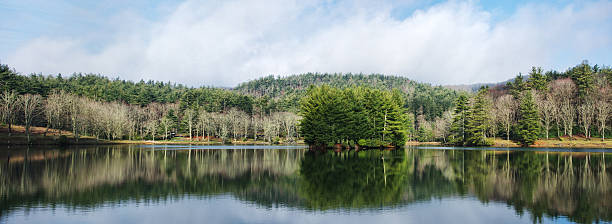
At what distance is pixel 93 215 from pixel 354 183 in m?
14.1

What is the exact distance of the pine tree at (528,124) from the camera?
263 ft

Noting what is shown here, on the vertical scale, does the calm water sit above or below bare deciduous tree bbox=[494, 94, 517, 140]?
below

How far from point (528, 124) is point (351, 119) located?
39.2 metres

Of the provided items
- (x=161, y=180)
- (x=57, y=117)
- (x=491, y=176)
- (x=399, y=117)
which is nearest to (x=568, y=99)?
(x=399, y=117)

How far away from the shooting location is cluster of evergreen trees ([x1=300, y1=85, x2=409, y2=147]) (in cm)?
6831

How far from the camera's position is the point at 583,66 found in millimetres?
101500

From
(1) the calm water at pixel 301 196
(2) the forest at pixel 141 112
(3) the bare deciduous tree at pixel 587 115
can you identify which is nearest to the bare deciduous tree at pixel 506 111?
(3) the bare deciduous tree at pixel 587 115

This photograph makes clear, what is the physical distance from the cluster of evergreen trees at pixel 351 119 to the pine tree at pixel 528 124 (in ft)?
91.3

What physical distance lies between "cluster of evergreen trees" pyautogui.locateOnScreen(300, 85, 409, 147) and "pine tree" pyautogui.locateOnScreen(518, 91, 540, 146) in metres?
27.8

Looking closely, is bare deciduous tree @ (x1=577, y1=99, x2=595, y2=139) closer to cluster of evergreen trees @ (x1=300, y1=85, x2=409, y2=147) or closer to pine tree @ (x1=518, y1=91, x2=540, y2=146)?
pine tree @ (x1=518, y1=91, x2=540, y2=146)

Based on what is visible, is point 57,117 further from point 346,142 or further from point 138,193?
point 138,193

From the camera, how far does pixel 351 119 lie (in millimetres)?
68750

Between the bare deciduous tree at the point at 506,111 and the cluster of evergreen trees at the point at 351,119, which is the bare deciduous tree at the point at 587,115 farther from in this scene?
the cluster of evergreen trees at the point at 351,119

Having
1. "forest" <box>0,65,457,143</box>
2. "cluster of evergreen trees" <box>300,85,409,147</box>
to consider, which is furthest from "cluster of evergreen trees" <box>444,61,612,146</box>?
"cluster of evergreen trees" <box>300,85,409,147</box>
